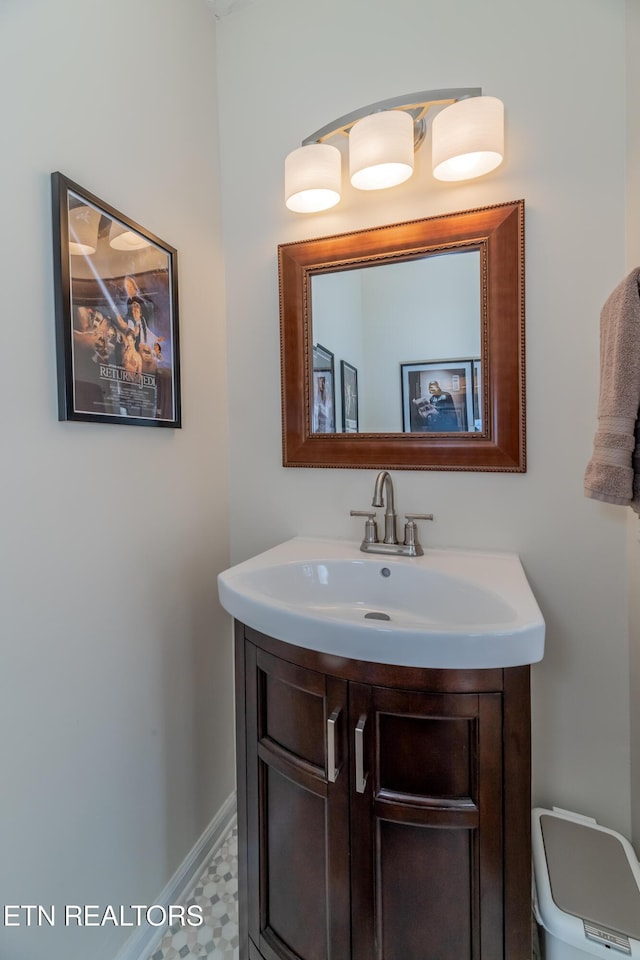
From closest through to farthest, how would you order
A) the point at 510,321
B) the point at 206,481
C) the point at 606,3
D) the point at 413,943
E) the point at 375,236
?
1. the point at 413,943
2. the point at 606,3
3. the point at 510,321
4. the point at 375,236
5. the point at 206,481

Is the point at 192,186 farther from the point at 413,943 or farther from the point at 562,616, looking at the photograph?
the point at 413,943

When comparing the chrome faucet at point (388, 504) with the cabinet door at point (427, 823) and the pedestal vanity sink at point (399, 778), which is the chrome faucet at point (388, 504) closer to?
the pedestal vanity sink at point (399, 778)

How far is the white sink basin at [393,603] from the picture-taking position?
2.41 ft

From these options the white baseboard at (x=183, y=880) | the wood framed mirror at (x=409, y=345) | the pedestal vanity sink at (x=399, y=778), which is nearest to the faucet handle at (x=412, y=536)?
the wood framed mirror at (x=409, y=345)

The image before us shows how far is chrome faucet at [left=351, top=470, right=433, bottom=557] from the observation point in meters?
1.21

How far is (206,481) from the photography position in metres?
1.43

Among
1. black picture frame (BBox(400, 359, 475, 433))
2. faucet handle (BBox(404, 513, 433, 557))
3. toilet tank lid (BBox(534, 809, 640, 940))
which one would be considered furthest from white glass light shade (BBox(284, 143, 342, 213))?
toilet tank lid (BBox(534, 809, 640, 940))

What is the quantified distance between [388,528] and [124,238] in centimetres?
101

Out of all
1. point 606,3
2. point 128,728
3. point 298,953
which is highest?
point 606,3

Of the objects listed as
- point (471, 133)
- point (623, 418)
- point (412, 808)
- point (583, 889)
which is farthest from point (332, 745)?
point (471, 133)

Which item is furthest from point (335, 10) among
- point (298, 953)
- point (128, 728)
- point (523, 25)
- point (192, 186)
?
point (298, 953)

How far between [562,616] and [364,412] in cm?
78

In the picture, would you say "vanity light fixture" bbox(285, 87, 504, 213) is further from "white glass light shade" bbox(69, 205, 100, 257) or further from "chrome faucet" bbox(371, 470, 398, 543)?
"chrome faucet" bbox(371, 470, 398, 543)

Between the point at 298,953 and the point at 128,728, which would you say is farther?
the point at 128,728
